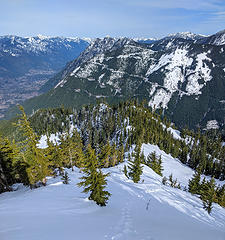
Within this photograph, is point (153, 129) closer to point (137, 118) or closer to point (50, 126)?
point (137, 118)

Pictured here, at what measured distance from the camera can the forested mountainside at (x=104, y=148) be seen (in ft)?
104

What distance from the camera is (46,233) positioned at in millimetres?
12883

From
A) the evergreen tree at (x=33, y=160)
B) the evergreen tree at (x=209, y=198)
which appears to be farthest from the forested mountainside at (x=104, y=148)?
the evergreen tree at (x=209, y=198)

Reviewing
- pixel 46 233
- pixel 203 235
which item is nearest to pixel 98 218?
pixel 46 233

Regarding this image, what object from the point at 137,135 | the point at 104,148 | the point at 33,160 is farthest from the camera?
the point at 137,135

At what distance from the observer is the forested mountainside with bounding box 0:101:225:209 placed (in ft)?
104

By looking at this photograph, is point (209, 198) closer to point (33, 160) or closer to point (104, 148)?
point (104, 148)

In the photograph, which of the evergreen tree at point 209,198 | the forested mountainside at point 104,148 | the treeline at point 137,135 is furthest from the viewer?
the treeline at point 137,135

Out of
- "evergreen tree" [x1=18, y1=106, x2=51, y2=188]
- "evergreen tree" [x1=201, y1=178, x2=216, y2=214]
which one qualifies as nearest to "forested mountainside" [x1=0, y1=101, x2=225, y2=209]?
"evergreen tree" [x1=18, y1=106, x2=51, y2=188]

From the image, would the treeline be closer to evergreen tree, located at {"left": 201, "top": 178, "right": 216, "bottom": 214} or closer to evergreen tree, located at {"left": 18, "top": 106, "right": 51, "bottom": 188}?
evergreen tree, located at {"left": 201, "top": 178, "right": 216, "bottom": 214}

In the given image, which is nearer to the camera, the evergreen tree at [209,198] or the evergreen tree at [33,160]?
the evergreen tree at [33,160]

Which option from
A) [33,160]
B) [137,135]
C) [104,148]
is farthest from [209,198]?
[137,135]

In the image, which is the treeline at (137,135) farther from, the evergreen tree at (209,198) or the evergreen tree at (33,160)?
the evergreen tree at (33,160)

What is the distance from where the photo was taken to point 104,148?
6188 centimetres
